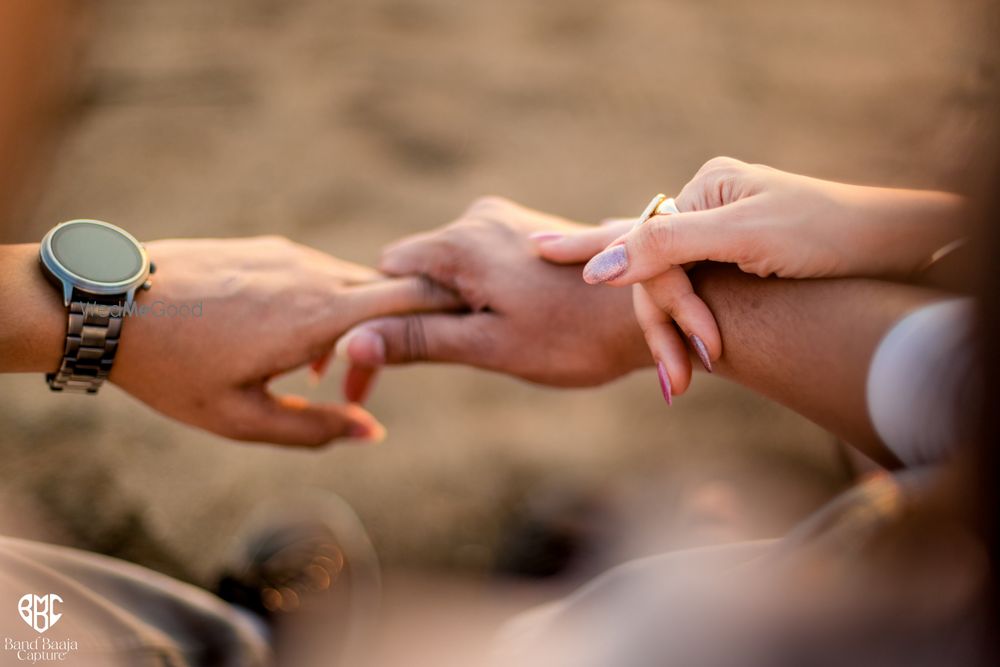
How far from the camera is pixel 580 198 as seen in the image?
3.14 m

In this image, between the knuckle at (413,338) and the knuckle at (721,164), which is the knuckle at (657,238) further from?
the knuckle at (413,338)

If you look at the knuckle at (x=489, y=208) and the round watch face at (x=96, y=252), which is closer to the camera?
the round watch face at (x=96, y=252)

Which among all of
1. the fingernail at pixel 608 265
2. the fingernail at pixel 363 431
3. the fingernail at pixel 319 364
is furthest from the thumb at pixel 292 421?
the fingernail at pixel 608 265

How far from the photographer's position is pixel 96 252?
1554 millimetres

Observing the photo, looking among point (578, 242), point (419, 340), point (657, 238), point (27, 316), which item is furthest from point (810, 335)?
point (27, 316)

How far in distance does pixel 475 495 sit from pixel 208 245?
103 centimetres

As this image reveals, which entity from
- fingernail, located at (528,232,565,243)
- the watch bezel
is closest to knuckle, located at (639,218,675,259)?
fingernail, located at (528,232,565,243)

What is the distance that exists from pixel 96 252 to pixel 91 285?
0.26 ft

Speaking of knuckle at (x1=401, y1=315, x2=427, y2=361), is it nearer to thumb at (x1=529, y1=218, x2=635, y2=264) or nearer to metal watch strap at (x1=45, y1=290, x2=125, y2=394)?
thumb at (x1=529, y1=218, x2=635, y2=264)

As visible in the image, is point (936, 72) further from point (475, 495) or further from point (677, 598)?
point (677, 598)

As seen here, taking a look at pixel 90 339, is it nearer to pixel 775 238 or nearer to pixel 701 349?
pixel 701 349

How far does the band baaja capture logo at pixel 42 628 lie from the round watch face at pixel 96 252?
0.56 metres

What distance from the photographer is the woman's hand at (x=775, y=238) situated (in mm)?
1232

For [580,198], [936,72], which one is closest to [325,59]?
[580,198]
